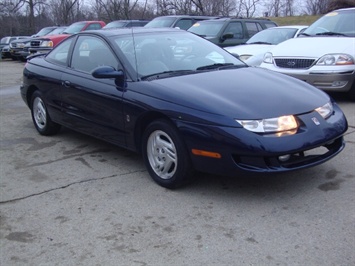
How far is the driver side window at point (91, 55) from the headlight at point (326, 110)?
2.12 m

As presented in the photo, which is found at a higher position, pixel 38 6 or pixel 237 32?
pixel 38 6

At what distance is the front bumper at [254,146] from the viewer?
3521mm

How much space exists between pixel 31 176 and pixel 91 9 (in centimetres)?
3820

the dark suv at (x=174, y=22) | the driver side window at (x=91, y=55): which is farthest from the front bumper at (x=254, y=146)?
the dark suv at (x=174, y=22)

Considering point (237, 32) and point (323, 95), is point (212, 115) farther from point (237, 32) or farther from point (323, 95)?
point (237, 32)

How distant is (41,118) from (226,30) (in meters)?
7.03

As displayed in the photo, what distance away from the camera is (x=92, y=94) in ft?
15.8

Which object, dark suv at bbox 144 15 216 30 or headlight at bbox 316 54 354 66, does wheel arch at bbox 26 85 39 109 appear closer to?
headlight at bbox 316 54 354 66

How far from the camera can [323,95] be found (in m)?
4.35

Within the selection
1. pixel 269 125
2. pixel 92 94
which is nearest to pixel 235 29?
pixel 92 94

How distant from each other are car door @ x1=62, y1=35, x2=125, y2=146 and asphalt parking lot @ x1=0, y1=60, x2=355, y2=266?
1.42 feet

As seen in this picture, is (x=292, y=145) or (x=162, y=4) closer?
(x=292, y=145)

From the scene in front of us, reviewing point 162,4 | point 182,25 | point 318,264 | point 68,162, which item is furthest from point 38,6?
point 318,264

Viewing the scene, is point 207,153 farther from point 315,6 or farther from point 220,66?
point 315,6
